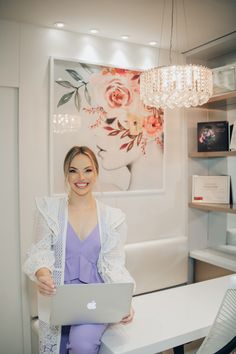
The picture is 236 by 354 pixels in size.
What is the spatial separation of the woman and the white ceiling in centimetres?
100

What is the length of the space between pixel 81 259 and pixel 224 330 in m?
0.66

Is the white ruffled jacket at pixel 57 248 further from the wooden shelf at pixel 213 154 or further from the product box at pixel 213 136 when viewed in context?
the product box at pixel 213 136

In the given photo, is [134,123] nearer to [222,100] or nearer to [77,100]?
[77,100]

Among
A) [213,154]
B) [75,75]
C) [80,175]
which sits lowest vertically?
[80,175]

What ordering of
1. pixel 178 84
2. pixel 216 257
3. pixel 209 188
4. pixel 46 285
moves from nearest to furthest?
pixel 46 285 < pixel 178 84 < pixel 216 257 < pixel 209 188

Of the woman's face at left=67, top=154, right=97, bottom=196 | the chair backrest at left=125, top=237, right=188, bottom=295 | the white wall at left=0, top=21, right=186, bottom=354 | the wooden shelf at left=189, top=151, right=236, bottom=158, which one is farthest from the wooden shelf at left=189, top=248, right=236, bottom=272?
the woman's face at left=67, top=154, right=97, bottom=196

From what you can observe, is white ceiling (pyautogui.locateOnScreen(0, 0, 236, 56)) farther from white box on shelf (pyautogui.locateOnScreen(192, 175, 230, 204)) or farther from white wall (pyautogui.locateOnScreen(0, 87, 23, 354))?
white box on shelf (pyautogui.locateOnScreen(192, 175, 230, 204))

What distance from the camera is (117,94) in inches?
112

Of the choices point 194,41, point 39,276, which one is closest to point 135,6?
point 194,41

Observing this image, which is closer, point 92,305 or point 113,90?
point 92,305

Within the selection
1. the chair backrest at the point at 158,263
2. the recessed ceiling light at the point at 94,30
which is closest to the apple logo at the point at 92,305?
the chair backrest at the point at 158,263

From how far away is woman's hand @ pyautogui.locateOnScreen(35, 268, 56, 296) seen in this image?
1.48 metres

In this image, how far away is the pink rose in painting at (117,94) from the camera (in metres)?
2.80

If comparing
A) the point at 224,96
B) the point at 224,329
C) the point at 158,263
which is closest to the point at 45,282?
the point at 224,329
